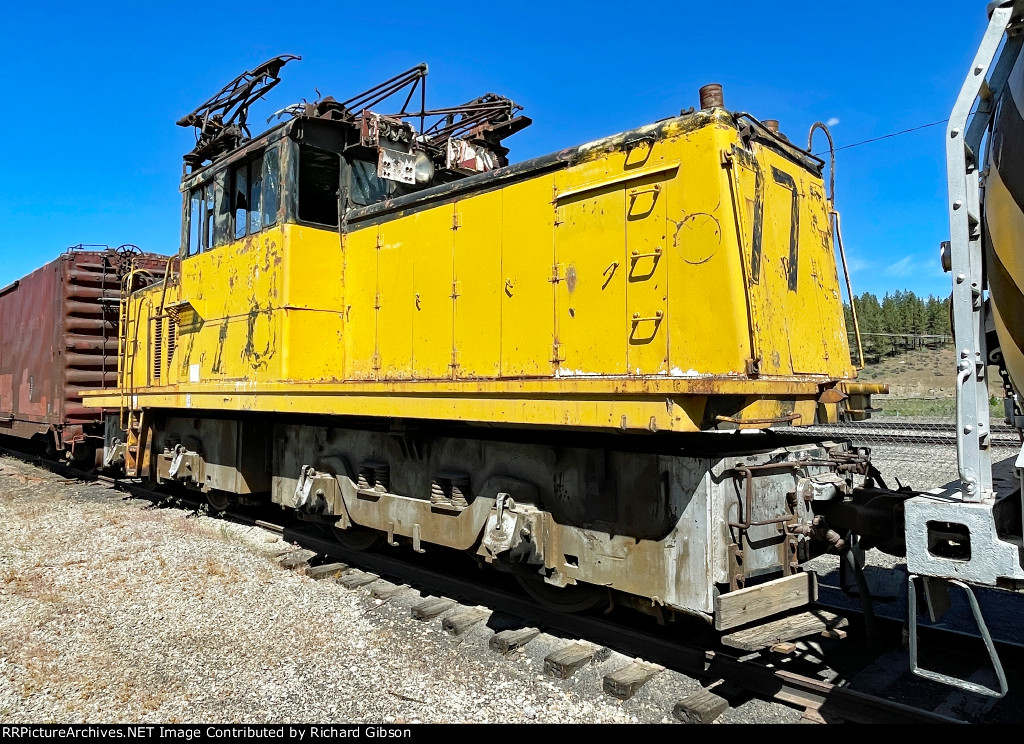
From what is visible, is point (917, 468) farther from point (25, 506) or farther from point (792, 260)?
point (25, 506)

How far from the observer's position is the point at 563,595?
205 inches

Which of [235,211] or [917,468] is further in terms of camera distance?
[917,468]

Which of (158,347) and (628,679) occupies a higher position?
(158,347)

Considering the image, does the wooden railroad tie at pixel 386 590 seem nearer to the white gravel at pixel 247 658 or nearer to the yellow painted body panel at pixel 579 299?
the white gravel at pixel 247 658

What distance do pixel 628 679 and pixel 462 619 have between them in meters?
1.53

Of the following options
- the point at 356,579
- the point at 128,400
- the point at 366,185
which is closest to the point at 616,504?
the point at 356,579

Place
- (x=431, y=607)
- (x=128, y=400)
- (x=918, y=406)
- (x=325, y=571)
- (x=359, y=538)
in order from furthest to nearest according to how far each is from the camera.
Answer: (x=918, y=406)
(x=128, y=400)
(x=359, y=538)
(x=325, y=571)
(x=431, y=607)

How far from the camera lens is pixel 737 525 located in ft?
12.9

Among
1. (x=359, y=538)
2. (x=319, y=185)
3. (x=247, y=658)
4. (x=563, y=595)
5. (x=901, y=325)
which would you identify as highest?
(x=901, y=325)

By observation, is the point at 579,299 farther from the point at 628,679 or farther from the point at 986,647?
the point at 986,647

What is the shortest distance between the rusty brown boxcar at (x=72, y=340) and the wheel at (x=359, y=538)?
775cm

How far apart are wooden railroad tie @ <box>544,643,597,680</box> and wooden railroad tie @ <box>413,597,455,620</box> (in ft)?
3.92
